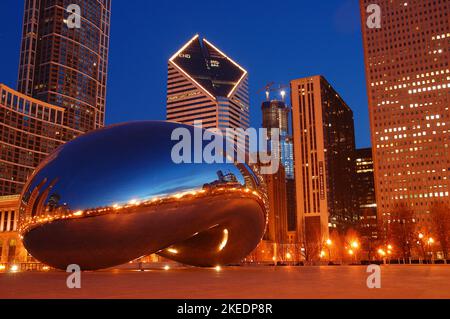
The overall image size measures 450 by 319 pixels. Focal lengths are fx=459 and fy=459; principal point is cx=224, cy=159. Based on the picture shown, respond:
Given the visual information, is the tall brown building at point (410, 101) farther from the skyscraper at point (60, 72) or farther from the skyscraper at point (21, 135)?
the skyscraper at point (60, 72)

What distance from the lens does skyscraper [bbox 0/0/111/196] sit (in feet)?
482

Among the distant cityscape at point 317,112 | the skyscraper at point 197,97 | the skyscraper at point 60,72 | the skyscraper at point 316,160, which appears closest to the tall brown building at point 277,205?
the distant cityscape at point 317,112

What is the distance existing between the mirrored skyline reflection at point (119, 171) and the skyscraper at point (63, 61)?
15892 centimetres

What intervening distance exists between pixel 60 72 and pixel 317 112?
321ft

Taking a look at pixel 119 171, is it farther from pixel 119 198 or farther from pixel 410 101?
pixel 410 101

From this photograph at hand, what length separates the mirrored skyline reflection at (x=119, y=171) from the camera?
12430 mm

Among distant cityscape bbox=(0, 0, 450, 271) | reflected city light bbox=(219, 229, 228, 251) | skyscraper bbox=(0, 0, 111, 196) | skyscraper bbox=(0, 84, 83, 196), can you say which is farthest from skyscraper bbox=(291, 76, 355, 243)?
reflected city light bbox=(219, 229, 228, 251)

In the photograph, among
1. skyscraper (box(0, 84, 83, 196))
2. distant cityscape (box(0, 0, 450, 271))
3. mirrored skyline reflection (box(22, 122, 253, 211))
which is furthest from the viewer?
distant cityscape (box(0, 0, 450, 271))

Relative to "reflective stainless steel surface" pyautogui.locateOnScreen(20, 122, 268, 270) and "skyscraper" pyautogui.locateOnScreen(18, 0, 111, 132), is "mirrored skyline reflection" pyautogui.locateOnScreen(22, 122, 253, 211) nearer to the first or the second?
"reflective stainless steel surface" pyautogui.locateOnScreen(20, 122, 268, 270)

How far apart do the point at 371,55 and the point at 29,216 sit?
526ft

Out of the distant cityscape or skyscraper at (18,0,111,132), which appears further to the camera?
skyscraper at (18,0,111,132)

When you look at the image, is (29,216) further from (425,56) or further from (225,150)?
(425,56)

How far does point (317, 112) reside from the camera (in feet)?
578

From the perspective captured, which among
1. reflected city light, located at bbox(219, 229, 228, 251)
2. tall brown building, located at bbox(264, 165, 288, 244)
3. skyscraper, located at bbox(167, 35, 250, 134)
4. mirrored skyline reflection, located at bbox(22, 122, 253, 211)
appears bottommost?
reflected city light, located at bbox(219, 229, 228, 251)
